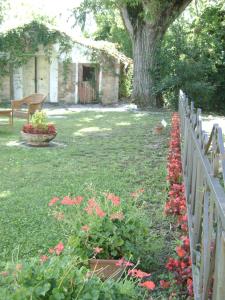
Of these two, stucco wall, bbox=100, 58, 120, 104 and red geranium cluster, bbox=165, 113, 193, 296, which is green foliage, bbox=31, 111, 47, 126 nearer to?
red geranium cluster, bbox=165, 113, 193, 296

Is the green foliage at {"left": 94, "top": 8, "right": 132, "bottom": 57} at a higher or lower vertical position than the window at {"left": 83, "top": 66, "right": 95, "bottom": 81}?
higher

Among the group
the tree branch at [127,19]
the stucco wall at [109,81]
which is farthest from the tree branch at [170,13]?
the stucco wall at [109,81]

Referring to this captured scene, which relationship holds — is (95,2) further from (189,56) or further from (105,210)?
(105,210)

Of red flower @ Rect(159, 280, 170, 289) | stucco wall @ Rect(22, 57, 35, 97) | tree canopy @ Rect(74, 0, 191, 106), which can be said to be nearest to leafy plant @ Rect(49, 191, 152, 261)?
red flower @ Rect(159, 280, 170, 289)

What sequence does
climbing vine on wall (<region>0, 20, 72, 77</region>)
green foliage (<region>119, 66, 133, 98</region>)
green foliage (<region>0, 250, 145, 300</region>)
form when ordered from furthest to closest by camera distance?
green foliage (<region>119, 66, 133, 98</region>) < climbing vine on wall (<region>0, 20, 72, 77</region>) < green foliage (<region>0, 250, 145, 300</region>)

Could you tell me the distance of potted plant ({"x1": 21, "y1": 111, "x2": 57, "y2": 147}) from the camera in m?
8.71

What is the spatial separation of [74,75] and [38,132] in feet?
41.9

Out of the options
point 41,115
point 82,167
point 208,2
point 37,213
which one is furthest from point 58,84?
point 37,213

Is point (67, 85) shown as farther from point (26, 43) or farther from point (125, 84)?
point (125, 84)

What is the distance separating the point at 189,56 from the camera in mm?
17812

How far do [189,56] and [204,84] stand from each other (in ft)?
5.20

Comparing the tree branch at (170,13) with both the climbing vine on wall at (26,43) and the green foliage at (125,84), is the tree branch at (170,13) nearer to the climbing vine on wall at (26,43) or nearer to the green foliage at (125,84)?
the green foliage at (125,84)

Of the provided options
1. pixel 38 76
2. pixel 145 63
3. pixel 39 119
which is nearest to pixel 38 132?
pixel 39 119

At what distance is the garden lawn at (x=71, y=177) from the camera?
4.05m
